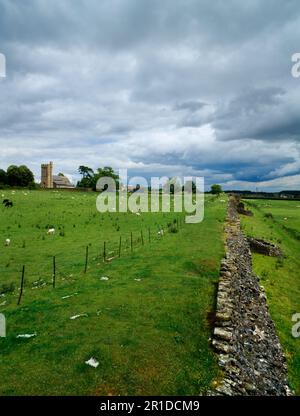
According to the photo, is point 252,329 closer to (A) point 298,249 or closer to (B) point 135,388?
(B) point 135,388

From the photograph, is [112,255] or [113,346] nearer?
[113,346]

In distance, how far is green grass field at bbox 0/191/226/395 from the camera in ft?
28.5

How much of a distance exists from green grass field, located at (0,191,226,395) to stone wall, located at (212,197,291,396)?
534 mm

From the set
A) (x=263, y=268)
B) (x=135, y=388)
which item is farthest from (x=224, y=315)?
(x=263, y=268)

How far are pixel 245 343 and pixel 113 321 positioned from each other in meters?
5.27

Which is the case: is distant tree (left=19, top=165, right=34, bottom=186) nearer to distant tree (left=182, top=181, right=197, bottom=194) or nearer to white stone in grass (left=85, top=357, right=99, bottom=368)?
distant tree (left=182, top=181, right=197, bottom=194)

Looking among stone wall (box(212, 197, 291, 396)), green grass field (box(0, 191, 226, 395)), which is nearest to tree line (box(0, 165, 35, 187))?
green grass field (box(0, 191, 226, 395))

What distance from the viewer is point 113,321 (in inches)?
474

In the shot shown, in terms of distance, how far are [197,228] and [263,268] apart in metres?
10.2

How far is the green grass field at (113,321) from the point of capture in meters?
8.69

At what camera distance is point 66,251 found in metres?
27.5

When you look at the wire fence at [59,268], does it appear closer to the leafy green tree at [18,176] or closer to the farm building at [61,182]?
the leafy green tree at [18,176]

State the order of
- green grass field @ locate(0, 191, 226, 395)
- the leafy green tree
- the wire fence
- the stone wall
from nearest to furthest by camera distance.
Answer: green grass field @ locate(0, 191, 226, 395) < the stone wall < the wire fence < the leafy green tree

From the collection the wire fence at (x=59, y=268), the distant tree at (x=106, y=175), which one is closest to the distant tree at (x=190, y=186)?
the distant tree at (x=106, y=175)
